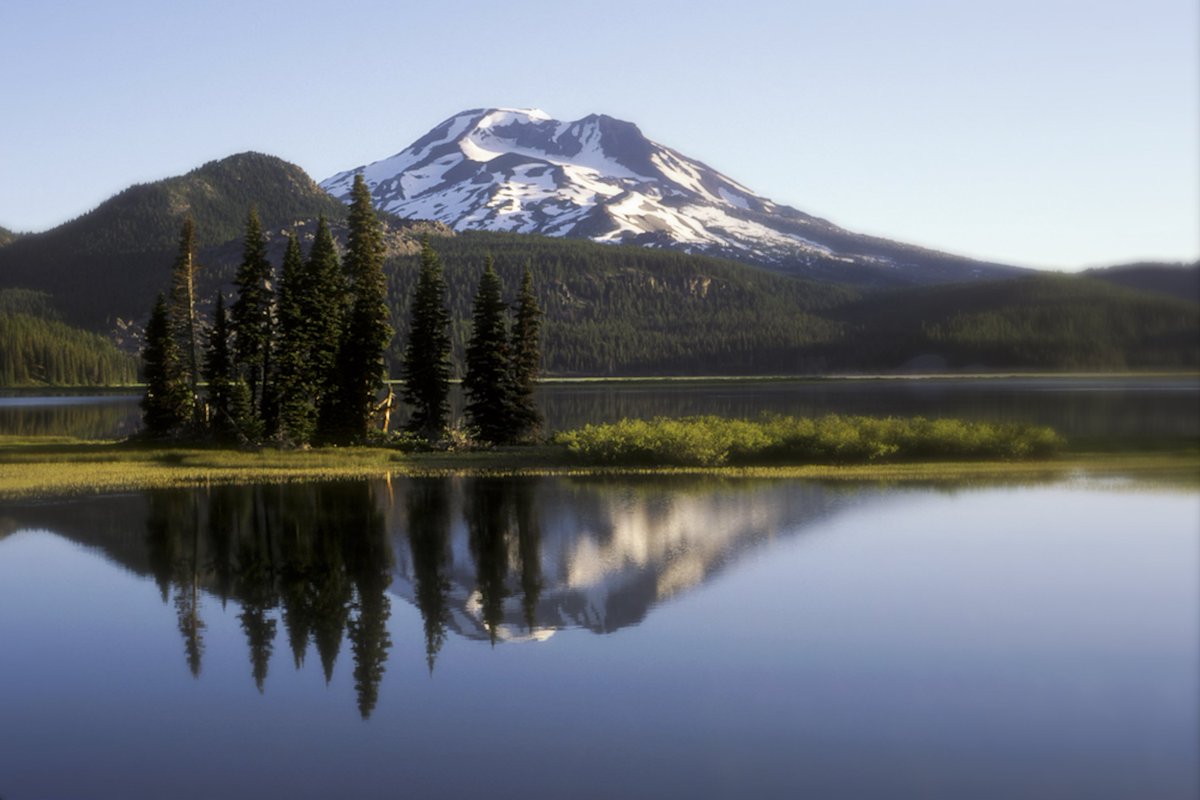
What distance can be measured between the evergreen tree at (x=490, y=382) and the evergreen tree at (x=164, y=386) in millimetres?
17557

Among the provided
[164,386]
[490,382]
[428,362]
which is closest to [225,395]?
[164,386]

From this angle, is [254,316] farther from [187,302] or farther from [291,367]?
[187,302]

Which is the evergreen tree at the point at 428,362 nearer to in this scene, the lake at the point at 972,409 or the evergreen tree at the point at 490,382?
the evergreen tree at the point at 490,382

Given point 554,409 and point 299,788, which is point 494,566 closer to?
point 299,788

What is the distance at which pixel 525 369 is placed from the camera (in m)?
66.7

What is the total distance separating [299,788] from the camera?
602 inches

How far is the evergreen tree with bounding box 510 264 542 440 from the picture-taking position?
65812 millimetres

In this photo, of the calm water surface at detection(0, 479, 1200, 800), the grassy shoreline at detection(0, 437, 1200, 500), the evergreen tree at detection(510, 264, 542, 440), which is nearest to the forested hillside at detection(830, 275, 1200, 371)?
the grassy shoreline at detection(0, 437, 1200, 500)

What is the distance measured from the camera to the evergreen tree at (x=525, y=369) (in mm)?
65812

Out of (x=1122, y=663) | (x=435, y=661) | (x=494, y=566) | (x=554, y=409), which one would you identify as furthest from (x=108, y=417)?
(x=1122, y=663)

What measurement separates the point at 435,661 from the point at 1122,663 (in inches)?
477

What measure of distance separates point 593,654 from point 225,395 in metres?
50.6

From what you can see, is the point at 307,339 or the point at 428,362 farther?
the point at 428,362

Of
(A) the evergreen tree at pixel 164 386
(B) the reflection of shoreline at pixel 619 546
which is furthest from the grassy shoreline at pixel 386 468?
(B) the reflection of shoreline at pixel 619 546
